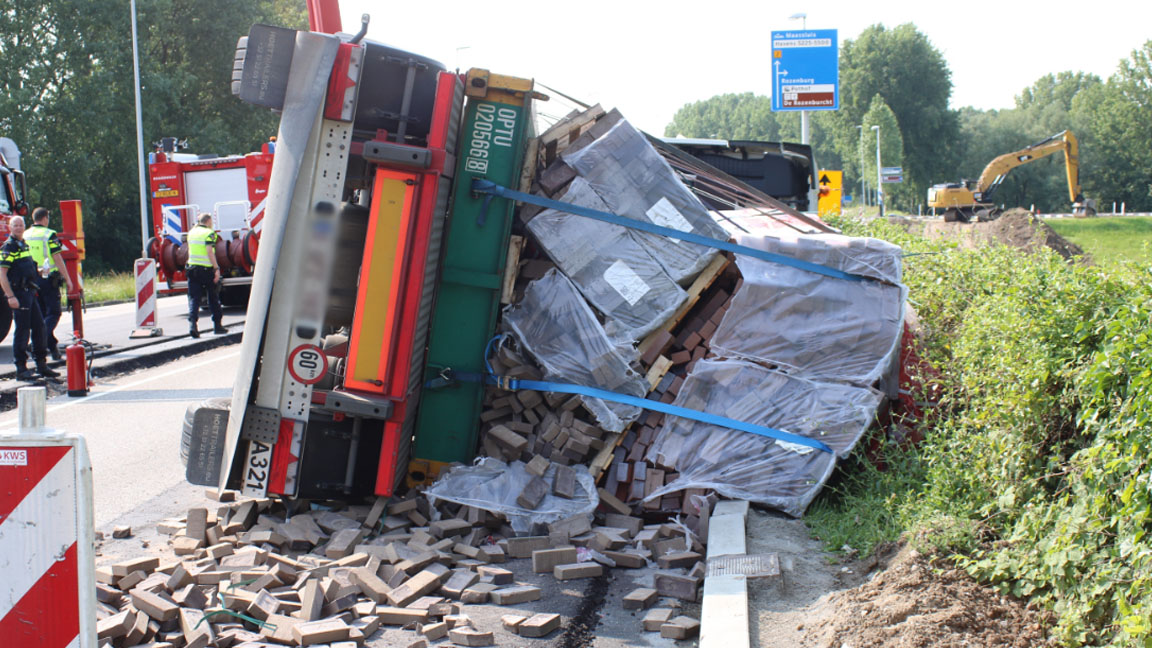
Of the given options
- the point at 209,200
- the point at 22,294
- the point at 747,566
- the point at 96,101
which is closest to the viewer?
the point at 747,566

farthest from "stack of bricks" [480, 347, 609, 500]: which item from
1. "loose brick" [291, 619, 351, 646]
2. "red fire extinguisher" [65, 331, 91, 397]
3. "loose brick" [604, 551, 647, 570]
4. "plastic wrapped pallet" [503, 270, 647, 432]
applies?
"red fire extinguisher" [65, 331, 91, 397]

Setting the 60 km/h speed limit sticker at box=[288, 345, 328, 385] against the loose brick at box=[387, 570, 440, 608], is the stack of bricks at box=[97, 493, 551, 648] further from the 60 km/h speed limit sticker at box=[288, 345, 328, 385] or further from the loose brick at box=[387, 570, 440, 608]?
the 60 km/h speed limit sticker at box=[288, 345, 328, 385]

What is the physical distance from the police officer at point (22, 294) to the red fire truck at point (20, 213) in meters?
0.58

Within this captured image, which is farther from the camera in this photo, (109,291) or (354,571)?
(109,291)

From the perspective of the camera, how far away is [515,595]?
4.57m

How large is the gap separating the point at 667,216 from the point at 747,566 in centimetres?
261

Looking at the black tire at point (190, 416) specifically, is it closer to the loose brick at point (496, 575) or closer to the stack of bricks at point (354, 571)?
the stack of bricks at point (354, 571)

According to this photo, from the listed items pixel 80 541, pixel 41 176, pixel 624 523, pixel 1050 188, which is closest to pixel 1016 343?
pixel 624 523

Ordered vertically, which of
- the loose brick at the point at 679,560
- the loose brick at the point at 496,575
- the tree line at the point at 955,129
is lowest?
the loose brick at the point at 496,575

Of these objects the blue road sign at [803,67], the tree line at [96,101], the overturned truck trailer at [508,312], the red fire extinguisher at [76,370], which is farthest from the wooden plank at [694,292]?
the tree line at [96,101]

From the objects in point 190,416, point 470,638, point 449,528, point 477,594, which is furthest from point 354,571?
point 190,416

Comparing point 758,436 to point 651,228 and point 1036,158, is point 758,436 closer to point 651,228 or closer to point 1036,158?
point 651,228

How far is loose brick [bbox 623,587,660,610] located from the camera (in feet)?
14.7

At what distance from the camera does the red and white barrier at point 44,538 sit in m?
2.89
